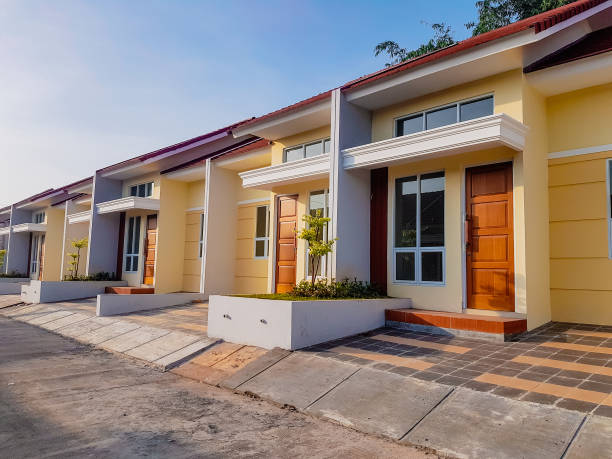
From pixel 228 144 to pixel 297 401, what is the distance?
36.3 feet

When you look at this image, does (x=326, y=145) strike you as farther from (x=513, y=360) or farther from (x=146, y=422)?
(x=146, y=422)

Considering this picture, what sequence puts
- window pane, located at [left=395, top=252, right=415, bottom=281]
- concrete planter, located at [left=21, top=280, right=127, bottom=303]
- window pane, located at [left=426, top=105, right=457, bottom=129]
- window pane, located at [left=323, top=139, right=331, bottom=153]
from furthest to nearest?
concrete planter, located at [left=21, top=280, right=127, bottom=303] < window pane, located at [left=323, top=139, right=331, bottom=153] < window pane, located at [left=395, top=252, right=415, bottom=281] < window pane, located at [left=426, top=105, right=457, bottom=129]

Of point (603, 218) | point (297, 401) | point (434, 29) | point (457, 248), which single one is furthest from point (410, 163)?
point (434, 29)

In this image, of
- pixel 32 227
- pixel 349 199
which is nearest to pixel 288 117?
pixel 349 199

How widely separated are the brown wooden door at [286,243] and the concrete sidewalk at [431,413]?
499cm

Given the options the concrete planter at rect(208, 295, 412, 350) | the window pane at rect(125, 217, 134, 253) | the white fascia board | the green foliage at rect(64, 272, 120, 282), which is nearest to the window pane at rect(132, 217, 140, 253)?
the window pane at rect(125, 217, 134, 253)

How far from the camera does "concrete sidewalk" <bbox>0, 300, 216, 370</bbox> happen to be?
7.42 metres

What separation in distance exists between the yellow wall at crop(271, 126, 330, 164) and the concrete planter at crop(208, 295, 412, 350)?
4.41 metres

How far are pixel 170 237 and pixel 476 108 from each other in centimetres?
1017

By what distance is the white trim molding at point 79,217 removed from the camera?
17636 mm

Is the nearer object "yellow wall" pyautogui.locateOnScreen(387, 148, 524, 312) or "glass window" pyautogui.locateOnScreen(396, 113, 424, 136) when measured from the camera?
"yellow wall" pyautogui.locateOnScreen(387, 148, 524, 312)

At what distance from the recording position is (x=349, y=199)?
29.4 ft

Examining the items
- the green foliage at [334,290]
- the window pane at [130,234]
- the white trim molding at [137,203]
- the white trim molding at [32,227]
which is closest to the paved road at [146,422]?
the green foliage at [334,290]

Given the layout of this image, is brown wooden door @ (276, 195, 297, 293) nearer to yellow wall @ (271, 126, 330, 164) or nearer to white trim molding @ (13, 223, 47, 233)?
yellow wall @ (271, 126, 330, 164)
